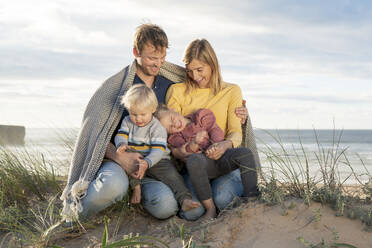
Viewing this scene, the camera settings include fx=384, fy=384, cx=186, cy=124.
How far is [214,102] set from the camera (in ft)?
12.6

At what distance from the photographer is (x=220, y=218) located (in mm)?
2979

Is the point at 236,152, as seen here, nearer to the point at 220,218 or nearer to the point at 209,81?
the point at 220,218

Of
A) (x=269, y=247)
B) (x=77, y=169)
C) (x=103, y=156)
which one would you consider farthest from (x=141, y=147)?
(x=269, y=247)

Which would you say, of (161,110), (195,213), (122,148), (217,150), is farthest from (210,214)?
(161,110)

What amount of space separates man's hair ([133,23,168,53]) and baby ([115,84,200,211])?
0.53 meters

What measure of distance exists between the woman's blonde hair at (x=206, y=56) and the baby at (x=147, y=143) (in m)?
0.61

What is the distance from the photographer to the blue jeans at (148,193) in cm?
330

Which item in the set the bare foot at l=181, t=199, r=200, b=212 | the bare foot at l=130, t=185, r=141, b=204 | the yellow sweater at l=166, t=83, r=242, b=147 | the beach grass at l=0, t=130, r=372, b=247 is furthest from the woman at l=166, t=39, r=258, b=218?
the bare foot at l=130, t=185, r=141, b=204

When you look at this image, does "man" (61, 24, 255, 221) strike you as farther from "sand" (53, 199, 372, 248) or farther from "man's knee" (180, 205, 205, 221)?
"sand" (53, 199, 372, 248)

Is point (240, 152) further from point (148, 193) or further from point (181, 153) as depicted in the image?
point (148, 193)

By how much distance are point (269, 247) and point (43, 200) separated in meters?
2.85

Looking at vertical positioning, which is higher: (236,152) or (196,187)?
(236,152)

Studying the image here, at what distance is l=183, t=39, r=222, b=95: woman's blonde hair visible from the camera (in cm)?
368

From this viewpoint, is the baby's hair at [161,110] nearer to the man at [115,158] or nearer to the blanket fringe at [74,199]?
the man at [115,158]
